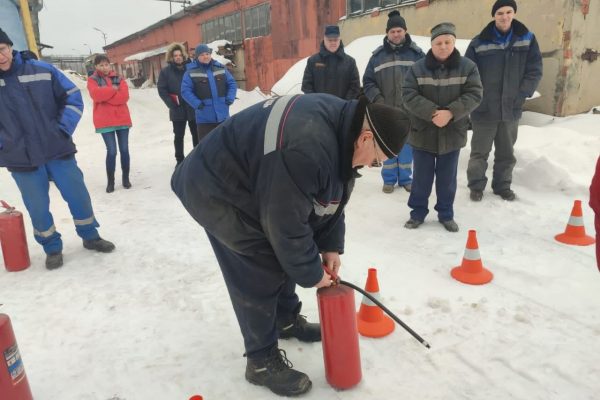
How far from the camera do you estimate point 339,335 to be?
205 cm

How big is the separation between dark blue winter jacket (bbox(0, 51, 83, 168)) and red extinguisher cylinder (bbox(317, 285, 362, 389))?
107 inches

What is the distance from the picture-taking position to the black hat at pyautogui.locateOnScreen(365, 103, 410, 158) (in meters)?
1.62

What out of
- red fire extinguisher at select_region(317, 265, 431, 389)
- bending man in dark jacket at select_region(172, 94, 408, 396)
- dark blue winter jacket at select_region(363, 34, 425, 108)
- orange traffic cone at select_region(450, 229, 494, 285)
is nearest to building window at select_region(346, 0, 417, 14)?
dark blue winter jacket at select_region(363, 34, 425, 108)

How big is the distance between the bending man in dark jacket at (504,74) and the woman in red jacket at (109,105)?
421 cm

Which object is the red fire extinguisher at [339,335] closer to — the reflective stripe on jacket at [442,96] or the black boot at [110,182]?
the reflective stripe on jacket at [442,96]

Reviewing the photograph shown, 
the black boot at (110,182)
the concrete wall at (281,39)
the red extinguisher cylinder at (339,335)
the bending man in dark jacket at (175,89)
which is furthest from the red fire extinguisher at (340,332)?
the concrete wall at (281,39)

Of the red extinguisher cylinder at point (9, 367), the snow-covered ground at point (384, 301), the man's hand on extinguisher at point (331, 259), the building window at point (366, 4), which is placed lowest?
the snow-covered ground at point (384, 301)

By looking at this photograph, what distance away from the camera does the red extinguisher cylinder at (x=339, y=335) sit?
78.7 inches

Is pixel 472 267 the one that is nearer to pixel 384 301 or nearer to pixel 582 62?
pixel 384 301

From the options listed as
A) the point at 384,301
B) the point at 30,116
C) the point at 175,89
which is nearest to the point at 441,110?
the point at 384,301

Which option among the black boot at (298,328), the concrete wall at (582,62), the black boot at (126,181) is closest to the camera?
the black boot at (298,328)

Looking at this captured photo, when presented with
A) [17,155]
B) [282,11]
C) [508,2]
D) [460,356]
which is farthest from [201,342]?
[282,11]

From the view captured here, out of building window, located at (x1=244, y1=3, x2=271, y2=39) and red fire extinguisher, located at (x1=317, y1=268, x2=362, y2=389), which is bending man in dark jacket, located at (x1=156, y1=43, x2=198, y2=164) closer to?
red fire extinguisher, located at (x1=317, y1=268, x2=362, y2=389)

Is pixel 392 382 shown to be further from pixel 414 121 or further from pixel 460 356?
pixel 414 121
